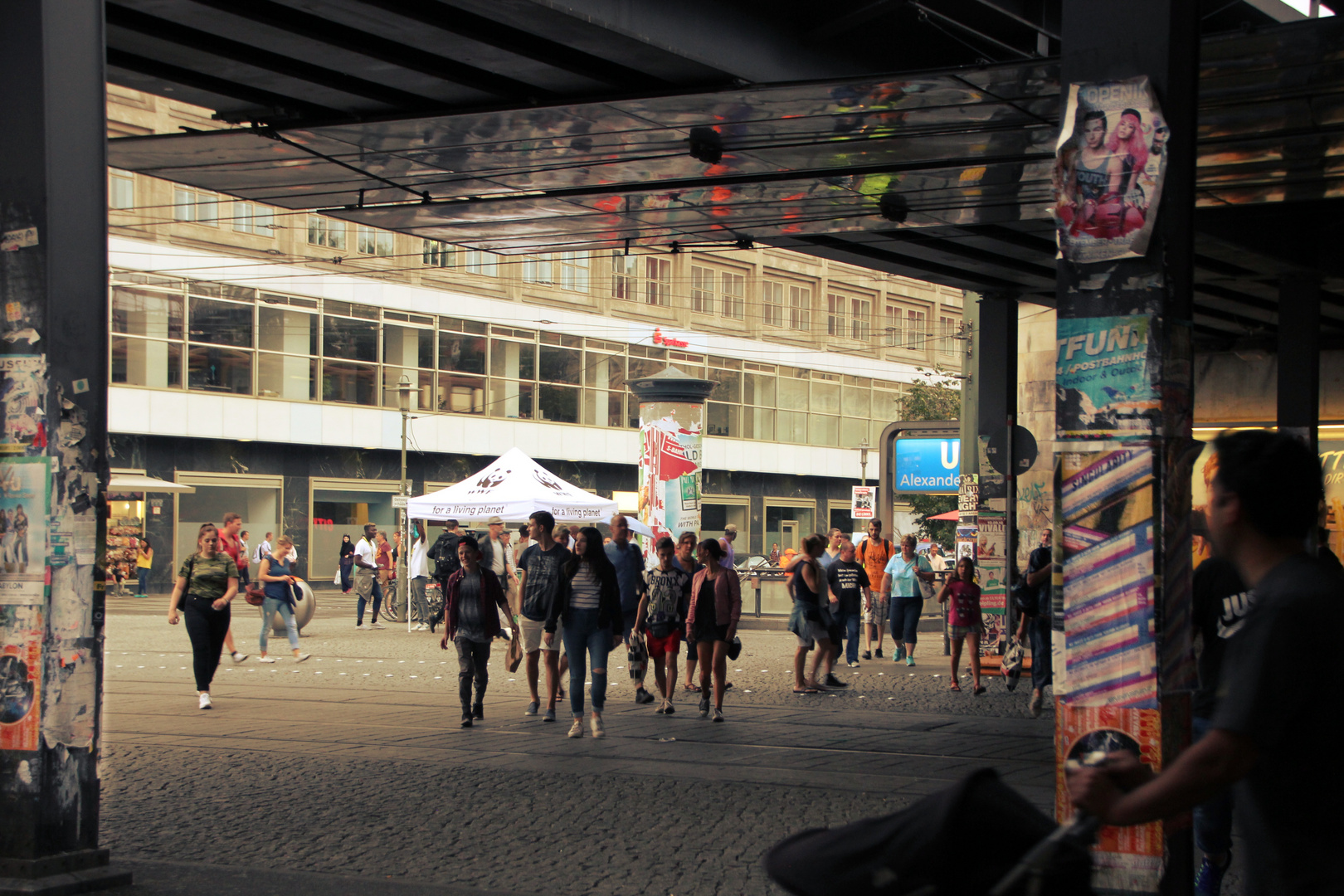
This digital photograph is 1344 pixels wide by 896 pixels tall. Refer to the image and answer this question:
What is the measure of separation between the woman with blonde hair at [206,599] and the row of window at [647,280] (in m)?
21.7

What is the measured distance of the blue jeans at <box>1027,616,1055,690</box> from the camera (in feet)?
45.6

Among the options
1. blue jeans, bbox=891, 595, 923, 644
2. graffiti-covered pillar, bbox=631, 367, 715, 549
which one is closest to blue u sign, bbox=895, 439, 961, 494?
graffiti-covered pillar, bbox=631, 367, 715, 549

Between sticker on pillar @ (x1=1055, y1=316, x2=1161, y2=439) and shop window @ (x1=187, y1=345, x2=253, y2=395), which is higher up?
shop window @ (x1=187, y1=345, x2=253, y2=395)

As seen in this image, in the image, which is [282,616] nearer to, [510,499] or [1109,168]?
A: [510,499]

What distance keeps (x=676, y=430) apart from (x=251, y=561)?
15.6 meters

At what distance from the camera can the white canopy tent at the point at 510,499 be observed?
24.3 m

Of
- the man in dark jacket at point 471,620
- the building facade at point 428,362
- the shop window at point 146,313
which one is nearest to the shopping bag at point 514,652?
the man in dark jacket at point 471,620

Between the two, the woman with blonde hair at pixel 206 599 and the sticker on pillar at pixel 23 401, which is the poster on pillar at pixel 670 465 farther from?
the sticker on pillar at pixel 23 401

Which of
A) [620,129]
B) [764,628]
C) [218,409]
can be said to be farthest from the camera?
[218,409]

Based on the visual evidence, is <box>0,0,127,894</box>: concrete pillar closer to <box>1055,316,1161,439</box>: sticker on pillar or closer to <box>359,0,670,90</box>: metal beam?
<box>359,0,670,90</box>: metal beam

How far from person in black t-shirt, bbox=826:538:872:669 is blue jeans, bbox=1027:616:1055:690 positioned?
389 centimetres

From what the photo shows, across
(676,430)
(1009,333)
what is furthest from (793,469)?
(1009,333)

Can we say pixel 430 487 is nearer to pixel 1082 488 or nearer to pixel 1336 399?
pixel 1336 399

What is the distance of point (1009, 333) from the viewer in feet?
63.0
